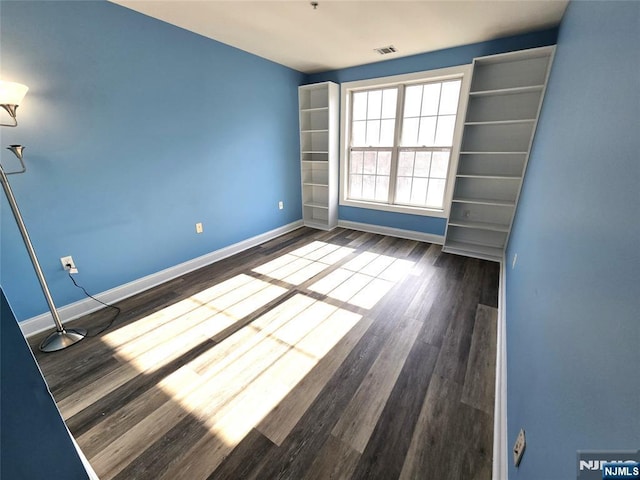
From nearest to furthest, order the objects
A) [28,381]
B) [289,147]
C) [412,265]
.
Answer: [28,381] → [412,265] → [289,147]

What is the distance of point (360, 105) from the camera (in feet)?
13.4

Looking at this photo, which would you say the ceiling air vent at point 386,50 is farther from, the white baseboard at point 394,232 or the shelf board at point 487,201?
the white baseboard at point 394,232

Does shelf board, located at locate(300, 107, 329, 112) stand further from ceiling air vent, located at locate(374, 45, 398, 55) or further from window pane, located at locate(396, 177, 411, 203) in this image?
window pane, located at locate(396, 177, 411, 203)

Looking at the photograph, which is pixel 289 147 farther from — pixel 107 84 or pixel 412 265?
pixel 412 265

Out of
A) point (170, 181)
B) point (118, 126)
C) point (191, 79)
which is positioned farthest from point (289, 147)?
point (118, 126)

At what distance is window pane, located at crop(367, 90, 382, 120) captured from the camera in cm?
389

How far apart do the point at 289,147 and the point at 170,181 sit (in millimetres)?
2044

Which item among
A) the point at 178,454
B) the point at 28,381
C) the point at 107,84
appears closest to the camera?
the point at 28,381

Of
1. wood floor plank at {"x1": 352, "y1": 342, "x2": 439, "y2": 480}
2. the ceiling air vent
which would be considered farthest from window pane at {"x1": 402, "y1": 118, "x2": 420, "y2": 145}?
wood floor plank at {"x1": 352, "y1": 342, "x2": 439, "y2": 480}

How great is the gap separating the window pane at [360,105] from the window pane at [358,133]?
90 millimetres

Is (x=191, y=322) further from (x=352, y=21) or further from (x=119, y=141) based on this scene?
(x=352, y=21)

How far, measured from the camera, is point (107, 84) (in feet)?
7.23

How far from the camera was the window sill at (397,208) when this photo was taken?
12.3 feet

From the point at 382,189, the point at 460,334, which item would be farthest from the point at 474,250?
the point at 460,334
